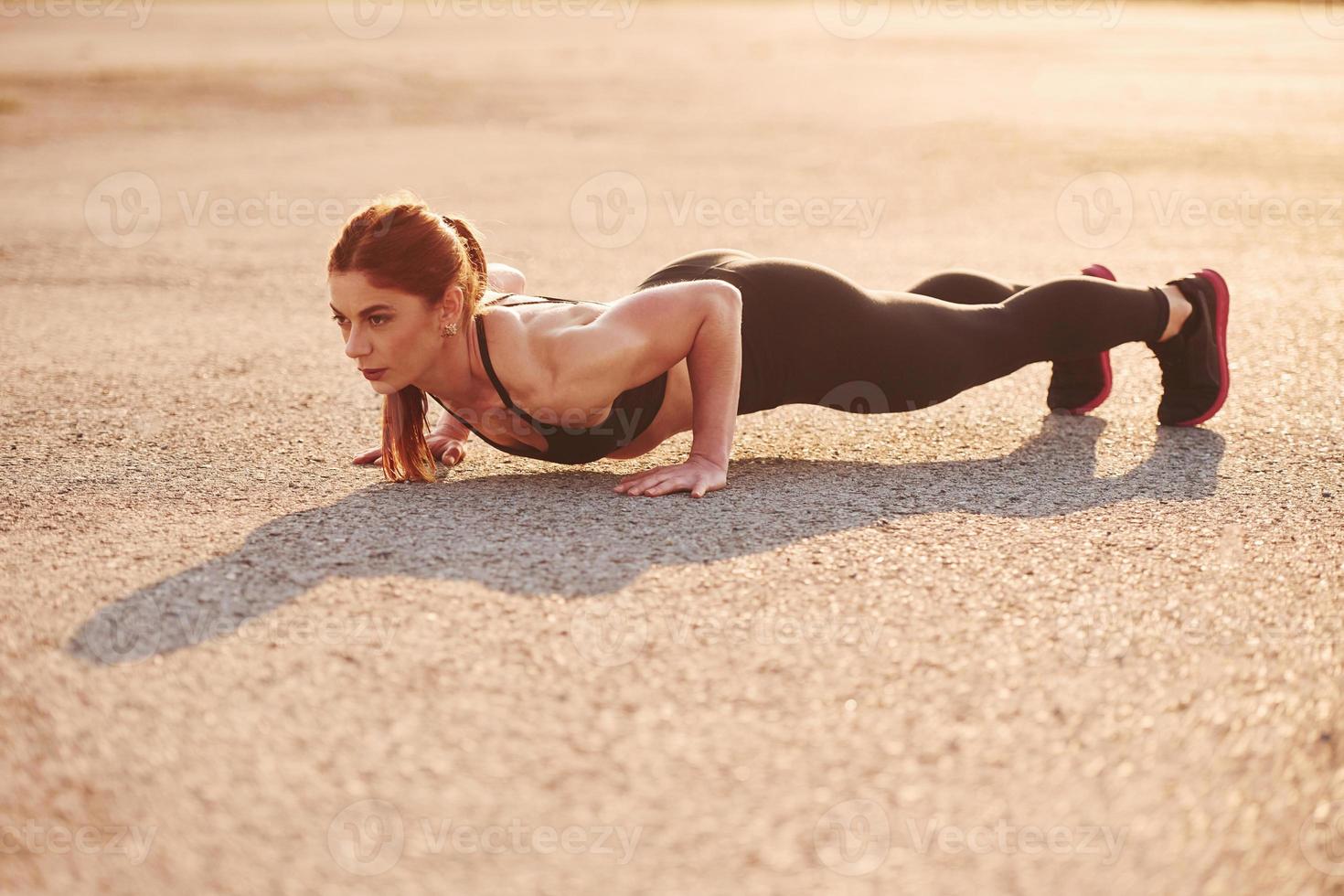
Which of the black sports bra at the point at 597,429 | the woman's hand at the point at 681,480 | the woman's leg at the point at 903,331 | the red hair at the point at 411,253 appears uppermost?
the red hair at the point at 411,253

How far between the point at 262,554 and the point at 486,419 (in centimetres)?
72

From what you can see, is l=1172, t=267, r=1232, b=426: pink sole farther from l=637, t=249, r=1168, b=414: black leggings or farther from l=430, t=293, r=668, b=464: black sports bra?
l=430, t=293, r=668, b=464: black sports bra

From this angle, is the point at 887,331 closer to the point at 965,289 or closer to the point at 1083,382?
the point at 965,289

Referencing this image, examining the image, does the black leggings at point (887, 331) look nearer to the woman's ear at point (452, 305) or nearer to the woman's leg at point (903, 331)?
the woman's leg at point (903, 331)

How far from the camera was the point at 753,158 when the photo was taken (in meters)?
10.1

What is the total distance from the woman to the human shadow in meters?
0.13

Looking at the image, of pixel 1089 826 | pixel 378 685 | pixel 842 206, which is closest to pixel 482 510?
pixel 378 685

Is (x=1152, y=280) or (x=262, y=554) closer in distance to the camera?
(x=262, y=554)

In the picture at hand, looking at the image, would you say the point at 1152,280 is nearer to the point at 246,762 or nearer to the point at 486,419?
the point at 486,419

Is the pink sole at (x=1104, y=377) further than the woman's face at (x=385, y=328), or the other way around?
the pink sole at (x=1104, y=377)

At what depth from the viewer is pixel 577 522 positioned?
298cm

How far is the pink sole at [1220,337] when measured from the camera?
3.80m

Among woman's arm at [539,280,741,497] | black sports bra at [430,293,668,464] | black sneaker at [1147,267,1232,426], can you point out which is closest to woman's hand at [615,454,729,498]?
woman's arm at [539,280,741,497]

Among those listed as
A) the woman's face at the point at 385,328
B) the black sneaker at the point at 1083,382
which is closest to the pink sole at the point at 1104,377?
the black sneaker at the point at 1083,382
